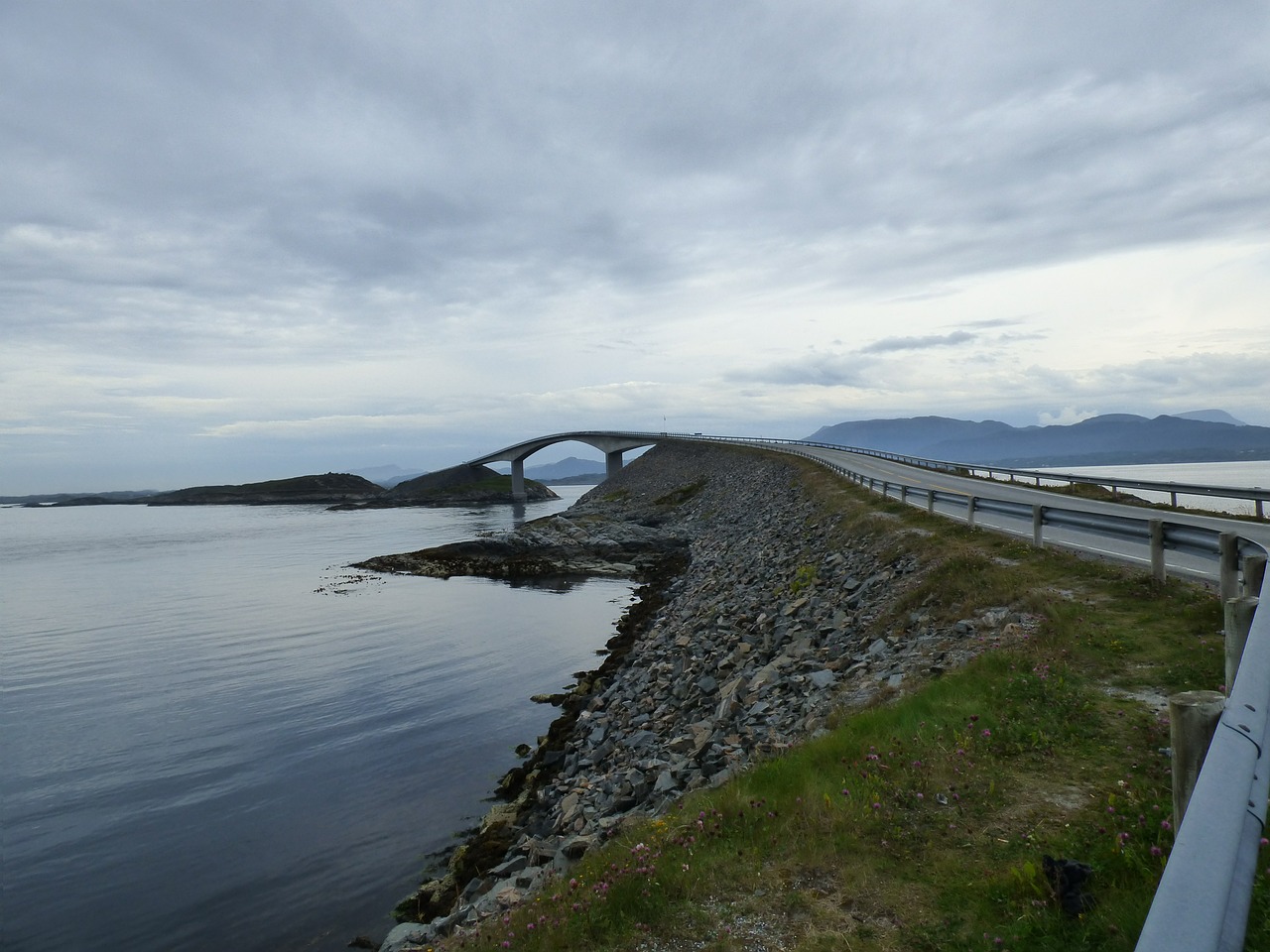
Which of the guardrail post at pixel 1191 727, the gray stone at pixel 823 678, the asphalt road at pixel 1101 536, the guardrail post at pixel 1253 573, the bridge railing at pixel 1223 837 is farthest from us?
the asphalt road at pixel 1101 536

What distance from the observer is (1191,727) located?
374 cm

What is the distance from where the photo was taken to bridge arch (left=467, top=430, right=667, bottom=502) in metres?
139

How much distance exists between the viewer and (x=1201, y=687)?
823cm

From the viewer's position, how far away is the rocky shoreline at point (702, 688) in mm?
10578

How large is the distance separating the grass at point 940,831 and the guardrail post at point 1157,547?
2.14 metres

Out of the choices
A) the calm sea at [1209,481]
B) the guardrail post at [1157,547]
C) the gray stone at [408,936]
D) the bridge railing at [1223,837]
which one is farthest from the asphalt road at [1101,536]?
the gray stone at [408,936]

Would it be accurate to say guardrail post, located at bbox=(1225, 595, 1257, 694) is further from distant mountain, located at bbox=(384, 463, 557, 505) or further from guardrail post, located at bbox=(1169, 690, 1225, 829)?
distant mountain, located at bbox=(384, 463, 557, 505)

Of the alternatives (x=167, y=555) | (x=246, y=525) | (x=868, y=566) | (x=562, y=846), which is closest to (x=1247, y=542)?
(x=562, y=846)

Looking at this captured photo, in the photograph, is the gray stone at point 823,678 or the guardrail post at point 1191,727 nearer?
the guardrail post at point 1191,727

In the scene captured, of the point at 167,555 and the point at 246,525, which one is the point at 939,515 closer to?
the point at 167,555

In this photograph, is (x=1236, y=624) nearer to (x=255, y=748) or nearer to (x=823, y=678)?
(x=823, y=678)

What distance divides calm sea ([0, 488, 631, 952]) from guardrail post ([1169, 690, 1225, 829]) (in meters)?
11.2

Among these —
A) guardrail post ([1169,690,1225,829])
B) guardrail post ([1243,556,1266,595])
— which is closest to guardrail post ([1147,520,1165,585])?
guardrail post ([1243,556,1266,595])

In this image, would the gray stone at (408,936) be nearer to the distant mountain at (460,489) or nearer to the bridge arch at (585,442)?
the bridge arch at (585,442)
